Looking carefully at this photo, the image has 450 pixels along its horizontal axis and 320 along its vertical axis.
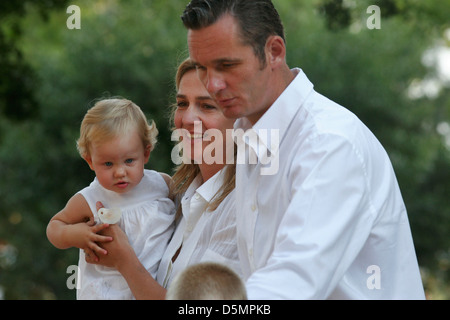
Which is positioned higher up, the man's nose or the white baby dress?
the man's nose

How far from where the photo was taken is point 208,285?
1.64 m

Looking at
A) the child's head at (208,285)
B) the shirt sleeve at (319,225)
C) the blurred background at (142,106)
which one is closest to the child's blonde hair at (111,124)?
the shirt sleeve at (319,225)

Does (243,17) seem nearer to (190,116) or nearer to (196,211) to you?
(190,116)

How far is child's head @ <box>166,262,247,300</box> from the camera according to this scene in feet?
5.37

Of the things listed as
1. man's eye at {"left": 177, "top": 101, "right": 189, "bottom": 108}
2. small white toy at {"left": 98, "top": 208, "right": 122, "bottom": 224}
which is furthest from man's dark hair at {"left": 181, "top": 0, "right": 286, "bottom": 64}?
small white toy at {"left": 98, "top": 208, "right": 122, "bottom": 224}

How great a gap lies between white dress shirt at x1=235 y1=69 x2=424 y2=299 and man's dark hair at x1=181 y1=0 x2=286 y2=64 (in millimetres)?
196

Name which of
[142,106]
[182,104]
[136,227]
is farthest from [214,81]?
[142,106]

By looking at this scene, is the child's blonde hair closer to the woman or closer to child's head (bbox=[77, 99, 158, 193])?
child's head (bbox=[77, 99, 158, 193])

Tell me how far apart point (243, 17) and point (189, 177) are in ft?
3.45

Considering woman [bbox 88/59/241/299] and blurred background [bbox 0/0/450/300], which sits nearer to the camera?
woman [bbox 88/59/241/299]

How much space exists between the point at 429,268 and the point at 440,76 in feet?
18.8
